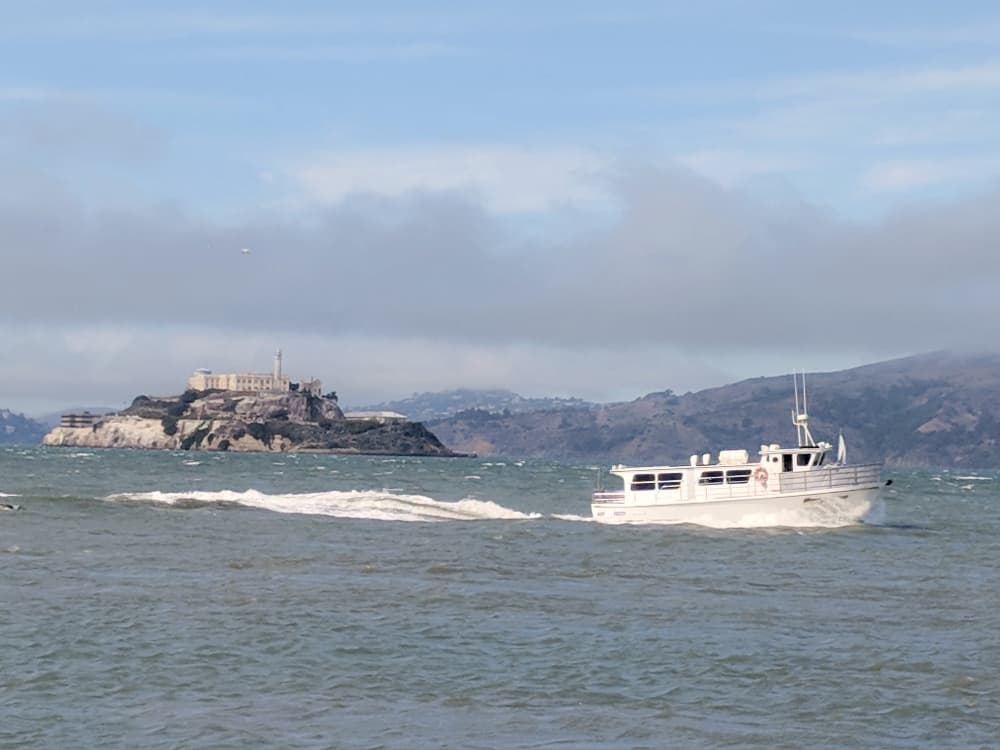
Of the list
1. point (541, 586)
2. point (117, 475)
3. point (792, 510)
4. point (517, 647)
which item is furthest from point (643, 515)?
point (117, 475)

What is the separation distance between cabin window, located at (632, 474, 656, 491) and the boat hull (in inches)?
44.8

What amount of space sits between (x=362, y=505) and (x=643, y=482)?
67.3ft

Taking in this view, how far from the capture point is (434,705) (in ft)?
97.8

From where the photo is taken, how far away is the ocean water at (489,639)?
28141 mm

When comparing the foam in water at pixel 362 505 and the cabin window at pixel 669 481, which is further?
the foam in water at pixel 362 505

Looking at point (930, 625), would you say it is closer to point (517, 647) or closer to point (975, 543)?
point (517, 647)

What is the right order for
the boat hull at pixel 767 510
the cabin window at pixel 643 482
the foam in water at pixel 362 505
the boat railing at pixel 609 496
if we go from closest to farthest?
the boat hull at pixel 767 510
the cabin window at pixel 643 482
the boat railing at pixel 609 496
the foam in water at pixel 362 505

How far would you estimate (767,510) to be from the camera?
249 feet

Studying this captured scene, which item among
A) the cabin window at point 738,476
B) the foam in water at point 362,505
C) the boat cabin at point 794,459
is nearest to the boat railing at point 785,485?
the cabin window at point 738,476

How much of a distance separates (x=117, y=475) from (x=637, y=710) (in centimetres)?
12631

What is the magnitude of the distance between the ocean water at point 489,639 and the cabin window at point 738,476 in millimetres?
6519

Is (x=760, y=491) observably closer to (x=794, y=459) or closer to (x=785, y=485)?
(x=785, y=485)

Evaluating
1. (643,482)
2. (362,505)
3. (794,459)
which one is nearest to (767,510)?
(794,459)

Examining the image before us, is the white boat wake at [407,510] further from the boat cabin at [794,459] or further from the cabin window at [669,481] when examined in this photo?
the cabin window at [669,481]
